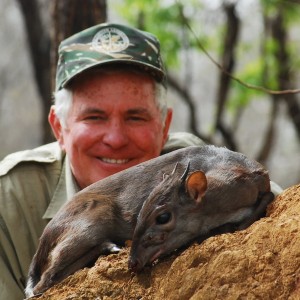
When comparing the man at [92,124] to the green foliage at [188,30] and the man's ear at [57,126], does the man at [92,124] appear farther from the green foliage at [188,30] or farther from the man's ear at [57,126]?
the green foliage at [188,30]

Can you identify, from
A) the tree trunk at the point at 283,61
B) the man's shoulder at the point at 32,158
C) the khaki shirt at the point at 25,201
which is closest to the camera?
the khaki shirt at the point at 25,201

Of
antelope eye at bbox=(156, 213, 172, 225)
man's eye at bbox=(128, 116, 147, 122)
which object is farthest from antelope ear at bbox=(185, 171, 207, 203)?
man's eye at bbox=(128, 116, 147, 122)

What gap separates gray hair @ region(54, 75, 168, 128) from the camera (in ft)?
18.6

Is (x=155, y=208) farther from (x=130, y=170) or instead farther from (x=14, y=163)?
(x=14, y=163)

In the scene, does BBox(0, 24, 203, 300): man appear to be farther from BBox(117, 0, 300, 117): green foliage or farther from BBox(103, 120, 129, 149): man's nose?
BBox(117, 0, 300, 117): green foliage

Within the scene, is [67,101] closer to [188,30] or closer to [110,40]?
[110,40]

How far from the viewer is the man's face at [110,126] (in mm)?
5406

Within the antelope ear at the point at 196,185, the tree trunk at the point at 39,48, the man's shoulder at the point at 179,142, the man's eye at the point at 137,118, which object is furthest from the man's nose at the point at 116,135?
the tree trunk at the point at 39,48

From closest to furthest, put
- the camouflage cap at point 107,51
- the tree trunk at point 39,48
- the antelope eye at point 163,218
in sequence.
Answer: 1. the antelope eye at point 163,218
2. the camouflage cap at point 107,51
3. the tree trunk at point 39,48

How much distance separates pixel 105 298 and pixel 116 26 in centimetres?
269

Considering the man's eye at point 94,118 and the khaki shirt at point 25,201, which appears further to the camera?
the man's eye at point 94,118

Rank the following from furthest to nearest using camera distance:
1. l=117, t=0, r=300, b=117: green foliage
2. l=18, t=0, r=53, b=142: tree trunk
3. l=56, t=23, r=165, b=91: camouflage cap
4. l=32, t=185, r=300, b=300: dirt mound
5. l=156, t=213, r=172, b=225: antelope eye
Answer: l=117, t=0, r=300, b=117: green foliage → l=18, t=0, r=53, b=142: tree trunk → l=56, t=23, r=165, b=91: camouflage cap → l=156, t=213, r=172, b=225: antelope eye → l=32, t=185, r=300, b=300: dirt mound

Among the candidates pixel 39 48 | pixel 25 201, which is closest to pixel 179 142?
pixel 25 201

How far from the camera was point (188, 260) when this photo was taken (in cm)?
359
